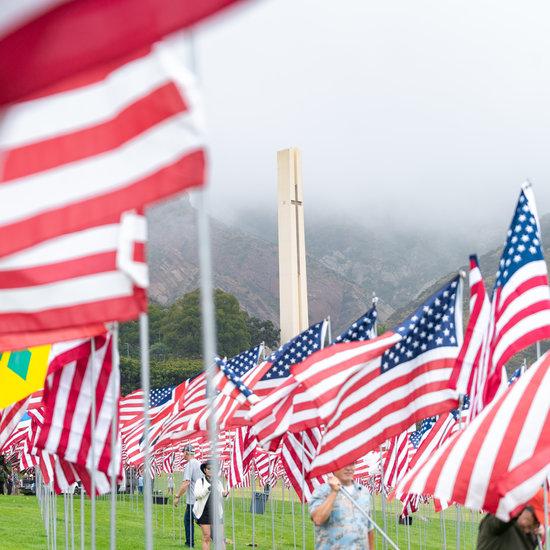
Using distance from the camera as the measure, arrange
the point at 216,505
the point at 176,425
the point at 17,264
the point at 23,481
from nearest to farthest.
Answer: the point at 216,505 < the point at 17,264 < the point at 176,425 < the point at 23,481

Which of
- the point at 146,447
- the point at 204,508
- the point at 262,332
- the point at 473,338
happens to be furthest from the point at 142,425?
the point at 262,332

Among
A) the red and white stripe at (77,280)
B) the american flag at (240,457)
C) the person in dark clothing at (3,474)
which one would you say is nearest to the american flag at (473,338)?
the red and white stripe at (77,280)

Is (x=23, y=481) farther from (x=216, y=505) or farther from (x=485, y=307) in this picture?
(x=216, y=505)

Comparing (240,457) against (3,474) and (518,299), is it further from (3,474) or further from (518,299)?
(3,474)

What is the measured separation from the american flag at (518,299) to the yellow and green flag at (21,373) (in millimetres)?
3990

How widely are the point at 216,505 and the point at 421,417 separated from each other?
500 centimetres

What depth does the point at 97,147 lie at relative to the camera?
4555mm

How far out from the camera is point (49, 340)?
23.6ft

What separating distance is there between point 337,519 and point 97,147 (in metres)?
4.29

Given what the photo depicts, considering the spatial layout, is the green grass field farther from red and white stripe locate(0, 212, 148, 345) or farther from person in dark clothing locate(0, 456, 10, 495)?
red and white stripe locate(0, 212, 148, 345)

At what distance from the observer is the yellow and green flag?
35.7 feet

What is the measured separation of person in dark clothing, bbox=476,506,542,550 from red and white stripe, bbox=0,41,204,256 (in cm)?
375

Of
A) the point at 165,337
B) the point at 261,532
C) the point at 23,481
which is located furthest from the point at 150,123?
the point at 165,337

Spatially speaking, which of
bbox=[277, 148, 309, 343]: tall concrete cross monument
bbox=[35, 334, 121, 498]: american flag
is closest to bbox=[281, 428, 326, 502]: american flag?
bbox=[35, 334, 121, 498]: american flag
